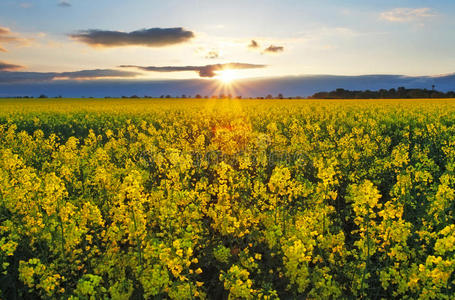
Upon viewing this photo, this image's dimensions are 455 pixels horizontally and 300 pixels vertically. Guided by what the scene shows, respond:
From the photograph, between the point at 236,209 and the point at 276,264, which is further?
the point at 236,209

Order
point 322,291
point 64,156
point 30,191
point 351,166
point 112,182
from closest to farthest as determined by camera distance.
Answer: point 322,291 → point 30,191 → point 112,182 → point 64,156 → point 351,166

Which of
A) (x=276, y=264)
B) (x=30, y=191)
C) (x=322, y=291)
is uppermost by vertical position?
(x=30, y=191)

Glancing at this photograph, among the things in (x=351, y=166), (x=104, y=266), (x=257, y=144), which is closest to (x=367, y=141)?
(x=351, y=166)

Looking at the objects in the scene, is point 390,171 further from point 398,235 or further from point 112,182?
point 112,182

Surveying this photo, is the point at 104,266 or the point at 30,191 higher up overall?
the point at 30,191

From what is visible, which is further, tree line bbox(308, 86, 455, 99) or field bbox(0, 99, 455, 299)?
tree line bbox(308, 86, 455, 99)

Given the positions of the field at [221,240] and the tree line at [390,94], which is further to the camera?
the tree line at [390,94]

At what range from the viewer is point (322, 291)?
4.04 meters

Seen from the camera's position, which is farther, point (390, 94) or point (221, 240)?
point (390, 94)

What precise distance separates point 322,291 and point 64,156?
27.4ft

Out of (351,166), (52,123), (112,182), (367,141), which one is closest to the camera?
(112,182)

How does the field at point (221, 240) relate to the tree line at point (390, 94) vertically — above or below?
below

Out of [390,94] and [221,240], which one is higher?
[390,94]

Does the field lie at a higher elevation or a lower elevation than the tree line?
lower
